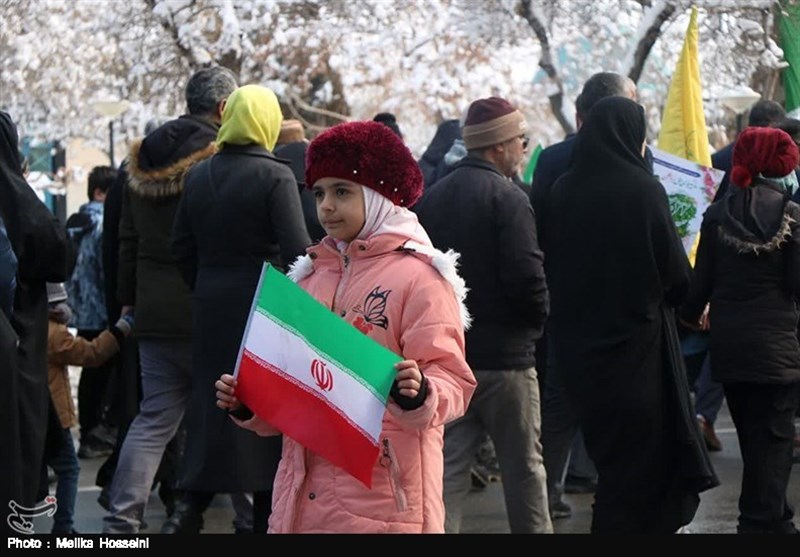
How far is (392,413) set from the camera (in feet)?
12.5

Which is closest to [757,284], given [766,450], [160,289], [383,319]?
[766,450]

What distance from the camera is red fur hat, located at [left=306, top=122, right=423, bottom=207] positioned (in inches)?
162

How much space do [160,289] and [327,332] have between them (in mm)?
3347

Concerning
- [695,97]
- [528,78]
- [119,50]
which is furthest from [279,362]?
[528,78]

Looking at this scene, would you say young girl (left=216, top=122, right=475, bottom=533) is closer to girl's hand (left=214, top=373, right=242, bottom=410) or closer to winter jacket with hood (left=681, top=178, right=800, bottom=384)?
girl's hand (left=214, top=373, right=242, bottom=410)

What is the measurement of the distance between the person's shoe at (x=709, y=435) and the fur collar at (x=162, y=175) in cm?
393

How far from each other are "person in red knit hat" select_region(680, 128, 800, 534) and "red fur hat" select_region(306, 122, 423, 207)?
8.65 ft

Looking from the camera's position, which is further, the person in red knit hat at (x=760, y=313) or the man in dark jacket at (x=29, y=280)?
the person in red knit hat at (x=760, y=313)

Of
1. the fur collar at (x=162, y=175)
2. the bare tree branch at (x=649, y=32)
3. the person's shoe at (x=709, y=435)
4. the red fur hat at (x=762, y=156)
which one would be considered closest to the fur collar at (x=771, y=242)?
the red fur hat at (x=762, y=156)

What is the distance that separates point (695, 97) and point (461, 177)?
107 inches

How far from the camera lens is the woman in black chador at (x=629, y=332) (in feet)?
19.2

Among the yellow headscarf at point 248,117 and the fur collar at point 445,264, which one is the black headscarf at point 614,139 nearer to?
the yellow headscarf at point 248,117

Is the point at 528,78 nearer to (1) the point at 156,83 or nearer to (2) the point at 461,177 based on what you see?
(1) the point at 156,83

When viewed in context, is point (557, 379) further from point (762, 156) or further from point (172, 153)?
point (172, 153)
